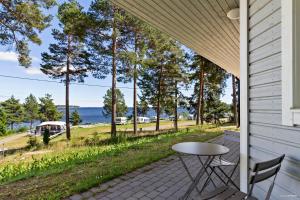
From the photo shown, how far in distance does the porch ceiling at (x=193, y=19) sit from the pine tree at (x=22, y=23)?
867 centimetres

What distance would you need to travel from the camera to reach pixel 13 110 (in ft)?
143

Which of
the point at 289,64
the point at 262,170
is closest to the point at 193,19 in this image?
the point at 289,64

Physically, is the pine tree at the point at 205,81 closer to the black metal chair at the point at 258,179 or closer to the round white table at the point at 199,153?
the round white table at the point at 199,153

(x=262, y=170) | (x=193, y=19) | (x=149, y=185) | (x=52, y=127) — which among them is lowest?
(x=52, y=127)

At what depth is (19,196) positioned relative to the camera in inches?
120

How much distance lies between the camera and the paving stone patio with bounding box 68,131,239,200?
9.87ft

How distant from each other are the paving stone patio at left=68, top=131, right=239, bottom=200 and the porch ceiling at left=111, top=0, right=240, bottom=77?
2.68 m

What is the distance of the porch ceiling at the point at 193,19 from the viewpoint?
3.44m

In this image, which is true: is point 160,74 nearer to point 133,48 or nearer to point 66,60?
point 133,48

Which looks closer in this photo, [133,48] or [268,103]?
[268,103]

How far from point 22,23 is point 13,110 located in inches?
1523

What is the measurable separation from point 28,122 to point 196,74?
40.3 meters

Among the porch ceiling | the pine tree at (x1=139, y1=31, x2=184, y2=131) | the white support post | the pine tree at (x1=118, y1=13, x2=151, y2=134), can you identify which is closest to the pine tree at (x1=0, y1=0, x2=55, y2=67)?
the pine tree at (x1=118, y1=13, x2=151, y2=134)

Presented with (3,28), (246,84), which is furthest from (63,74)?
(246,84)
